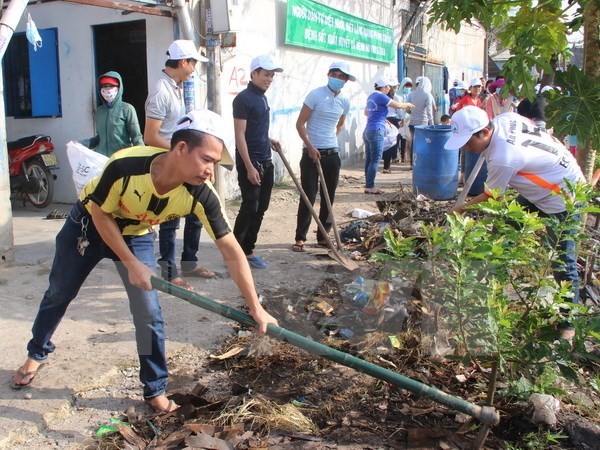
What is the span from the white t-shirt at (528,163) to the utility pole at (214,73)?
13.3 feet

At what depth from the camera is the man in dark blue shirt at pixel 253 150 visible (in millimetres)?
5098

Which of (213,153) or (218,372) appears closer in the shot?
(213,153)

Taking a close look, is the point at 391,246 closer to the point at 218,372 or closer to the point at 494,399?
the point at 494,399

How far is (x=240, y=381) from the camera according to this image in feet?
11.5

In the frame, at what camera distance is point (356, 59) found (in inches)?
497

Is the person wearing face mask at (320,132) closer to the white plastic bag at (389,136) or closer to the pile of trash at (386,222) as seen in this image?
the pile of trash at (386,222)

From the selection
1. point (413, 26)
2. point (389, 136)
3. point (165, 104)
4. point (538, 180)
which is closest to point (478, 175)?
point (389, 136)

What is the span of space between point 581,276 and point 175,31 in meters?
5.25

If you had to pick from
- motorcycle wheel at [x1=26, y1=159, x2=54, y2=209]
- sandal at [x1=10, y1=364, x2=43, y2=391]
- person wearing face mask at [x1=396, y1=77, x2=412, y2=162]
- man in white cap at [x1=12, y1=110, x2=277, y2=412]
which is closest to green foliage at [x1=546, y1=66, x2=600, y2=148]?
man in white cap at [x1=12, y1=110, x2=277, y2=412]

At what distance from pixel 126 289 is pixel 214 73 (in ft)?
16.2

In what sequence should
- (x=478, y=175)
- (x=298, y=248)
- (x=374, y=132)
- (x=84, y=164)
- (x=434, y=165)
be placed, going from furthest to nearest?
(x=374, y=132) → (x=478, y=175) → (x=434, y=165) → (x=298, y=248) → (x=84, y=164)

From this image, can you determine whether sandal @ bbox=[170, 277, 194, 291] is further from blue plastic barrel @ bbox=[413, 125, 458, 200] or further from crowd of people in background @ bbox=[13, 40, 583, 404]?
blue plastic barrel @ bbox=[413, 125, 458, 200]

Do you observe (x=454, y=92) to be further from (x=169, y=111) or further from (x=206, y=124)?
(x=206, y=124)

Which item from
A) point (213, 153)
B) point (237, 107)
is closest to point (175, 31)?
point (237, 107)
